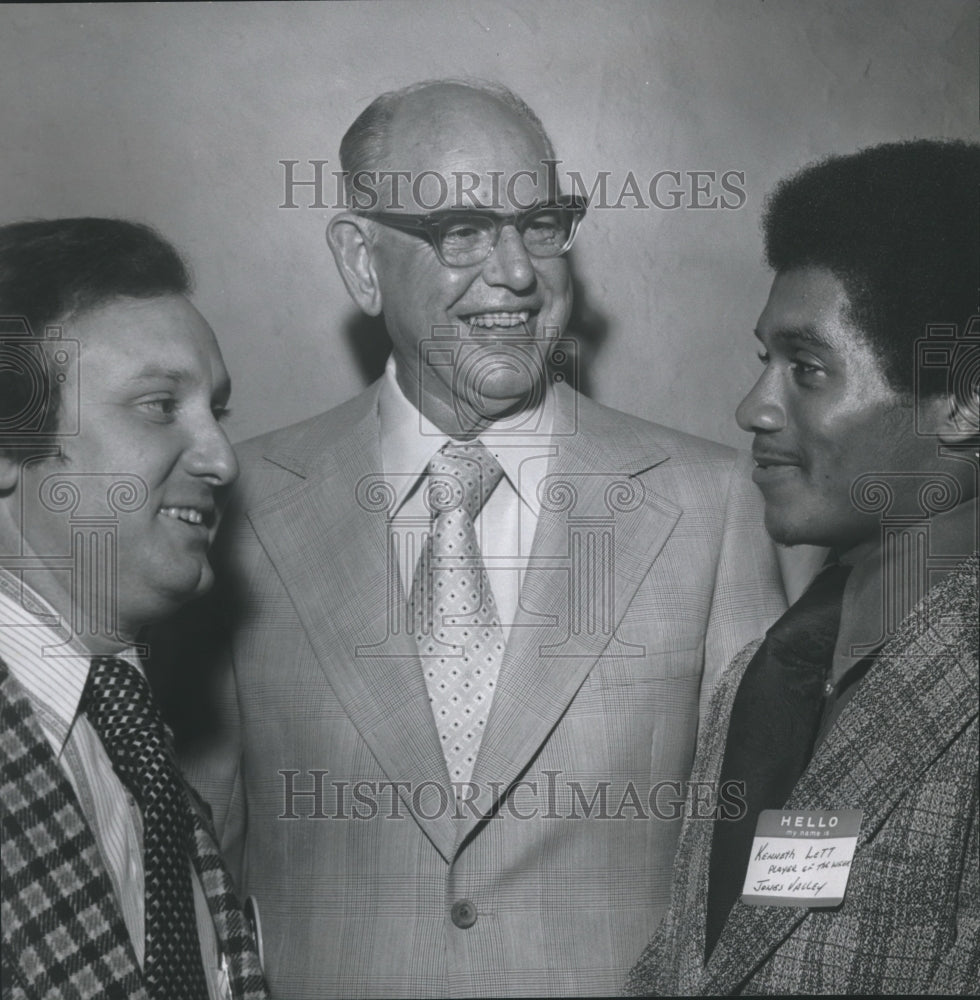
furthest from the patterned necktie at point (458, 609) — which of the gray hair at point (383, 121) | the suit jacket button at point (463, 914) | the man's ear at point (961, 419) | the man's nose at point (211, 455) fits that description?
the man's ear at point (961, 419)

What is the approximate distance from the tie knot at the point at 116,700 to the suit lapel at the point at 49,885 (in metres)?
0.11

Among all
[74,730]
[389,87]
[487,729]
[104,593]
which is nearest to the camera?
[74,730]

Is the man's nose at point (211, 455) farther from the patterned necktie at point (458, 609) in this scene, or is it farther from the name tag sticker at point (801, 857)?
the name tag sticker at point (801, 857)

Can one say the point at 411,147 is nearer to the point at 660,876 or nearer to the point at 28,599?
the point at 28,599

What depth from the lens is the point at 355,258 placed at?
1.77 m

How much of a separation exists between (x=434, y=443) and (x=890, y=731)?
2.13 ft

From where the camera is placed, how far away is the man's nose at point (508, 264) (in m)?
1.71

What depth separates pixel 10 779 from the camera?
1357 mm

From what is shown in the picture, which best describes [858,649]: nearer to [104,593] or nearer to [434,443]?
[434,443]

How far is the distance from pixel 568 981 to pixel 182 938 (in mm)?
476

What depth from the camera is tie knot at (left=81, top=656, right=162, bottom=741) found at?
4.87 ft

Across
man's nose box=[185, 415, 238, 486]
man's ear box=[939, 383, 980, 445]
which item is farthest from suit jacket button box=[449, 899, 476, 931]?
man's ear box=[939, 383, 980, 445]

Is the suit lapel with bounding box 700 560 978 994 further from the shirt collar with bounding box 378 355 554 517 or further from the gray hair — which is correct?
the gray hair

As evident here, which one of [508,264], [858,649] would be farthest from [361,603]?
[858,649]
